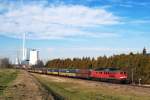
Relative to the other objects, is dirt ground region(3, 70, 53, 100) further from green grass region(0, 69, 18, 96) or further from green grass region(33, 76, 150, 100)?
green grass region(0, 69, 18, 96)

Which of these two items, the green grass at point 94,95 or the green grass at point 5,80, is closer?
the green grass at point 94,95

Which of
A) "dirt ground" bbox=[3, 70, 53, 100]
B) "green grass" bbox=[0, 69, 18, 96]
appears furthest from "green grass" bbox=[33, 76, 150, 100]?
"green grass" bbox=[0, 69, 18, 96]

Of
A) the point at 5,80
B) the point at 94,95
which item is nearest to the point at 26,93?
the point at 94,95

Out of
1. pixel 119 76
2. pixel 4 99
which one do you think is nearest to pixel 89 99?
pixel 4 99

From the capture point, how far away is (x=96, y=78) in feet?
266

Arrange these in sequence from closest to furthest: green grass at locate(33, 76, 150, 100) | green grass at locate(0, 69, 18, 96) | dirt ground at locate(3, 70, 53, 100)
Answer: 1. dirt ground at locate(3, 70, 53, 100)
2. green grass at locate(33, 76, 150, 100)
3. green grass at locate(0, 69, 18, 96)

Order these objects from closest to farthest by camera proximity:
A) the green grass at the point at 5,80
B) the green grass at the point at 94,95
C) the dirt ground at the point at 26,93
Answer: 1. the dirt ground at the point at 26,93
2. the green grass at the point at 94,95
3. the green grass at the point at 5,80

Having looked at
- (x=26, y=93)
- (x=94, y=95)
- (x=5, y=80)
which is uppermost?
(x=5, y=80)

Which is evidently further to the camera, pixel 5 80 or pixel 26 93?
pixel 5 80

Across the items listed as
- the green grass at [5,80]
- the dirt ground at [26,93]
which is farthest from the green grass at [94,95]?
the green grass at [5,80]

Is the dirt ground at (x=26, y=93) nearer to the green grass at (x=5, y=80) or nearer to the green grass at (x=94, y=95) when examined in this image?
the green grass at (x=94, y=95)

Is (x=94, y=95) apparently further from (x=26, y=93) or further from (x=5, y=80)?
(x=5, y=80)

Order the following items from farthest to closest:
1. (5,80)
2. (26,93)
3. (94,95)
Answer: (5,80) < (94,95) < (26,93)

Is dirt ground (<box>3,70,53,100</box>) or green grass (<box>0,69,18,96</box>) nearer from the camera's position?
dirt ground (<box>3,70,53,100</box>)
